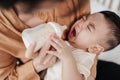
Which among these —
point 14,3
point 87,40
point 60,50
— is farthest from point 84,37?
point 14,3

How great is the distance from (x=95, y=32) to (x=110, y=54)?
462 millimetres

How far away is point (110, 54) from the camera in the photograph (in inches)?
47.4

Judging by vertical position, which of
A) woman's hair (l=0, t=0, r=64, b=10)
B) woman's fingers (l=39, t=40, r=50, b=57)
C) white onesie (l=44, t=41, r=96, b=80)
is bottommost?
white onesie (l=44, t=41, r=96, b=80)

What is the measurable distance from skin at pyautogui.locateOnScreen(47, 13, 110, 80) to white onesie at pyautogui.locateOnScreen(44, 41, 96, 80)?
0.07 feet

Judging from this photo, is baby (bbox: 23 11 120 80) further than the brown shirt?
Yes

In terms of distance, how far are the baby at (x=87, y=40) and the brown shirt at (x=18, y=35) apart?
0.12 feet

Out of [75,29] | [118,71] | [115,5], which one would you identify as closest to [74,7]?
[75,29]

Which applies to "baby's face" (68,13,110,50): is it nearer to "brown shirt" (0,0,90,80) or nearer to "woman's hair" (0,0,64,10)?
"brown shirt" (0,0,90,80)

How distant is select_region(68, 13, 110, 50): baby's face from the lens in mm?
753

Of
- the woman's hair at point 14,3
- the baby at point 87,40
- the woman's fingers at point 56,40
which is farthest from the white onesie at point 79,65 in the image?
the woman's hair at point 14,3

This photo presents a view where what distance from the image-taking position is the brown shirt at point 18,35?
1.86ft

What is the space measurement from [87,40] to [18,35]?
0.85ft

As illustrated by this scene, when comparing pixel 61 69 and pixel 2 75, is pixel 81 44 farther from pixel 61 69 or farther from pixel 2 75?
pixel 2 75

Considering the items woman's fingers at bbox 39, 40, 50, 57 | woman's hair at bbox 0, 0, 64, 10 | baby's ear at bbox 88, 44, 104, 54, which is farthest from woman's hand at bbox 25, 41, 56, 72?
woman's hair at bbox 0, 0, 64, 10
